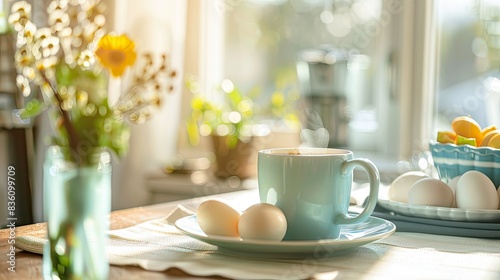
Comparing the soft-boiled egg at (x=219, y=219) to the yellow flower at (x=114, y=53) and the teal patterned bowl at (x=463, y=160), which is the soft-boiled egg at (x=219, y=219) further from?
the teal patterned bowl at (x=463, y=160)

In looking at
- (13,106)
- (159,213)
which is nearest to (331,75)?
(13,106)

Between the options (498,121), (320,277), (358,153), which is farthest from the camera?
(358,153)

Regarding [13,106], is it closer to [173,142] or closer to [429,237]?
[173,142]

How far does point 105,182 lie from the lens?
754mm

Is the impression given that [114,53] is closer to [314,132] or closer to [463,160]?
[463,160]

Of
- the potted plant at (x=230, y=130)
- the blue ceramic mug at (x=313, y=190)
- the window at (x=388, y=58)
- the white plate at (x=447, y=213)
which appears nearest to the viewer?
the blue ceramic mug at (x=313, y=190)

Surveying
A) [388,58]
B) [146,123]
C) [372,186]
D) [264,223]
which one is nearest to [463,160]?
[372,186]

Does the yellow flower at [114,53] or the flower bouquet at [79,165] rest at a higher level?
the yellow flower at [114,53]

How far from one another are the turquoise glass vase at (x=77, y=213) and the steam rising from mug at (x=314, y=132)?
1616 millimetres

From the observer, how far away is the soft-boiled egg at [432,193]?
116 centimetres

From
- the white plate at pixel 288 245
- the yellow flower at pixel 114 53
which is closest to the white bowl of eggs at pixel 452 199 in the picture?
the white plate at pixel 288 245

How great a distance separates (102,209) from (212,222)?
9.7 inches

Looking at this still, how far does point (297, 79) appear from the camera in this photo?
256 cm

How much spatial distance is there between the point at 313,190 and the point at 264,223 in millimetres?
76
